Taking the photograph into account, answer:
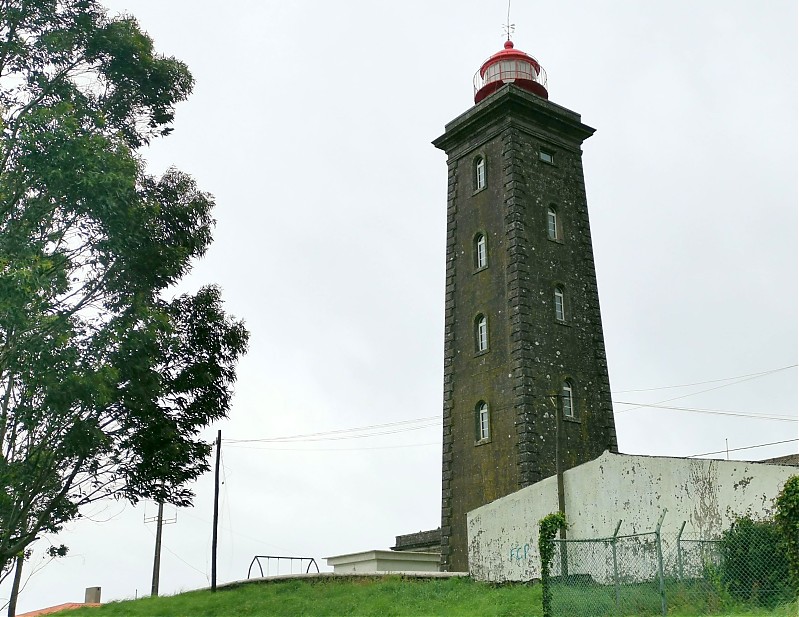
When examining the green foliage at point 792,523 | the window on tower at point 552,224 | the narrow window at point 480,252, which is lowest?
the green foliage at point 792,523

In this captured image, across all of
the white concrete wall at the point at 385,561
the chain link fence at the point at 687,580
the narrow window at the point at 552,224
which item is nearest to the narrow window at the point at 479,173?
the narrow window at the point at 552,224

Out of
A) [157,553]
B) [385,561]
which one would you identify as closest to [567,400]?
[385,561]

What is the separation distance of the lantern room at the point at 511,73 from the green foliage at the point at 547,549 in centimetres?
1748

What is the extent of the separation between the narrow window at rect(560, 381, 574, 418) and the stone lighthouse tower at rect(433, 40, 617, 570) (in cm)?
6

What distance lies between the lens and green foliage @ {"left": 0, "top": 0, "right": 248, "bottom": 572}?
16781mm

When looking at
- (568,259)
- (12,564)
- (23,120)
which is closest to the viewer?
(23,120)

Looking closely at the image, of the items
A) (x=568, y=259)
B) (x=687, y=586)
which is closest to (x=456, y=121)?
(x=568, y=259)

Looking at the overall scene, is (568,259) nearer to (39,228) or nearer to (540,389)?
(540,389)

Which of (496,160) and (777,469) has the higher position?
(496,160)

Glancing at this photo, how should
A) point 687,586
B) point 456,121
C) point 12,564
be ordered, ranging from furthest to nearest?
point 456,121 < point 12,564 < point 687,586

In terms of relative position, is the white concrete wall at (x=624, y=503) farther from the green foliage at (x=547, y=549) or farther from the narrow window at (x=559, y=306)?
the narrow window at (x=559, y=306)

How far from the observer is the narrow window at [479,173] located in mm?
31234

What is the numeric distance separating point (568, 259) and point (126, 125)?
52.2 feet

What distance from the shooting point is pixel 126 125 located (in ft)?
68.1
